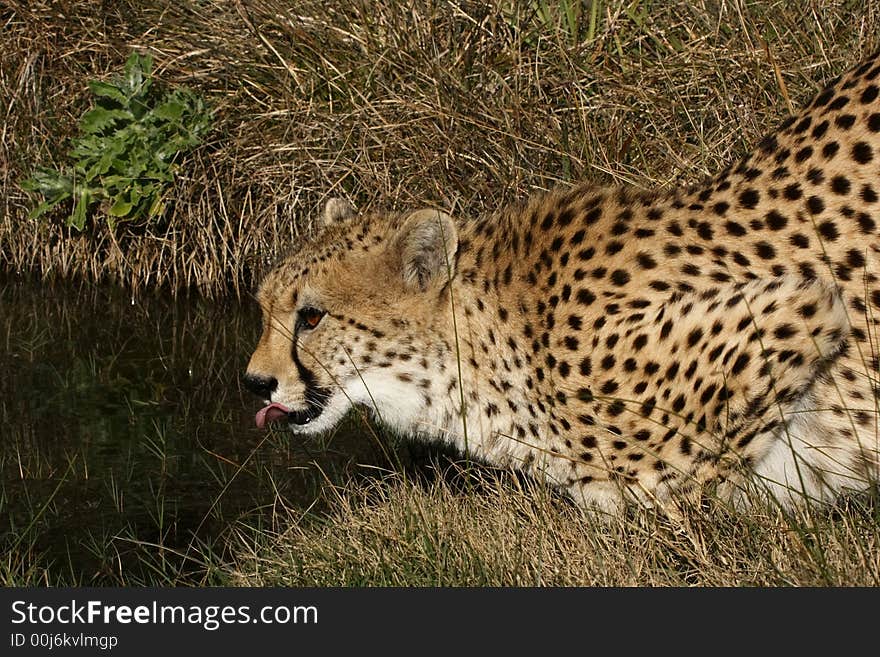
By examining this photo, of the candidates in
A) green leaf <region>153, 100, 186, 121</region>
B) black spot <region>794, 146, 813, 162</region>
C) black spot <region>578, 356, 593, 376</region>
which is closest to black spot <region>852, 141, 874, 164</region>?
black spot <region>794, 146, 813, 162</region>

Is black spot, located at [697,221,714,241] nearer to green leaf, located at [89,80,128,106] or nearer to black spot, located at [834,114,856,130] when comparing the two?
black spot, located at [834,114,856,130]

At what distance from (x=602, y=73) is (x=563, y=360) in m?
3.41

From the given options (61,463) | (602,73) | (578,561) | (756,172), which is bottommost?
(61,463)

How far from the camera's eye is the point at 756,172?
4.38 metres

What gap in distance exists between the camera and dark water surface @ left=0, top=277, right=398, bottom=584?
5121 mm

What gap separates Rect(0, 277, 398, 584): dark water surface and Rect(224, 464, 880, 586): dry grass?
0.54 metres

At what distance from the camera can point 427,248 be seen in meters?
4.55

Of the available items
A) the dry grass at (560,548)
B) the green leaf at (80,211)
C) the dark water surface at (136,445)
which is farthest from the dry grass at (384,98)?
the dry grass at (560,548)

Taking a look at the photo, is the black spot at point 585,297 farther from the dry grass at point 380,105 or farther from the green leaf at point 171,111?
the green leaf at point 171,111

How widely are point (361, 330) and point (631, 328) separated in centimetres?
94

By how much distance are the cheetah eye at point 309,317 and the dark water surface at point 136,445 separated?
73cm

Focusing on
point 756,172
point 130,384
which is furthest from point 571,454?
point 130,384

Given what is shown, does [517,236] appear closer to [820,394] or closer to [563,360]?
[563,360]

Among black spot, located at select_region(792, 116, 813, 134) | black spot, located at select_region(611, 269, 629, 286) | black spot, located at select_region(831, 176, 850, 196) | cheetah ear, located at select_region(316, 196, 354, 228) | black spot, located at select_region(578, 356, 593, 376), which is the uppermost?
black spot, located at select_region(792, 116, 813, 134)
